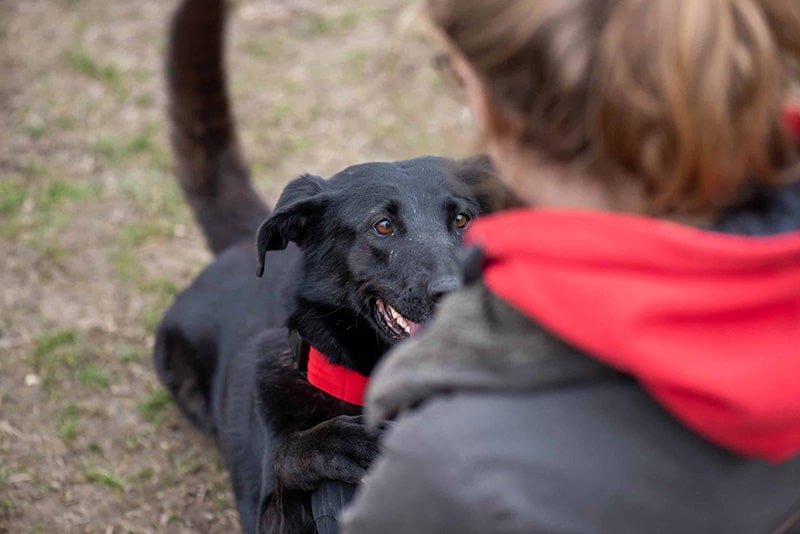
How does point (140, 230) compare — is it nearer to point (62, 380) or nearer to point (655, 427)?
point (62, 380)

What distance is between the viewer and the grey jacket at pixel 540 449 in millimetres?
1149

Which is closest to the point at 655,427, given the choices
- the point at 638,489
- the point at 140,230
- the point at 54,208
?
the point at 638,489

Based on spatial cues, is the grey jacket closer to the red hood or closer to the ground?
the red hood

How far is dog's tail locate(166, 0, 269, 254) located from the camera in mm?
3342

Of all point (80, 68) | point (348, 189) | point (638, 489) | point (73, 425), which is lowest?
point (73, 425)

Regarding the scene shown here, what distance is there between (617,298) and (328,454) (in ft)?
4.37

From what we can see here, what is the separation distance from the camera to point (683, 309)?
1.07 m

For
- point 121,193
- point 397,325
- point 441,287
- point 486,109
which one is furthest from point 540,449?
point 121,193

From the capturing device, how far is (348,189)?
8.54 ft

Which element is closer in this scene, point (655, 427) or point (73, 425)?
point (655, 427)

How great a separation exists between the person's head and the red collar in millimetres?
1371

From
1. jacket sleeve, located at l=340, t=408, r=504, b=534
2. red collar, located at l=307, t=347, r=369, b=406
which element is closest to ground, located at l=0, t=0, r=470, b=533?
jacket sleeve, located at l=340, t=408, r=504, b=534

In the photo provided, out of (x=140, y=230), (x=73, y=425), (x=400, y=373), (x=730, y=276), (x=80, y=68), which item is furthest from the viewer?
(x=80, y=68)

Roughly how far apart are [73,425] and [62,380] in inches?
11.1
